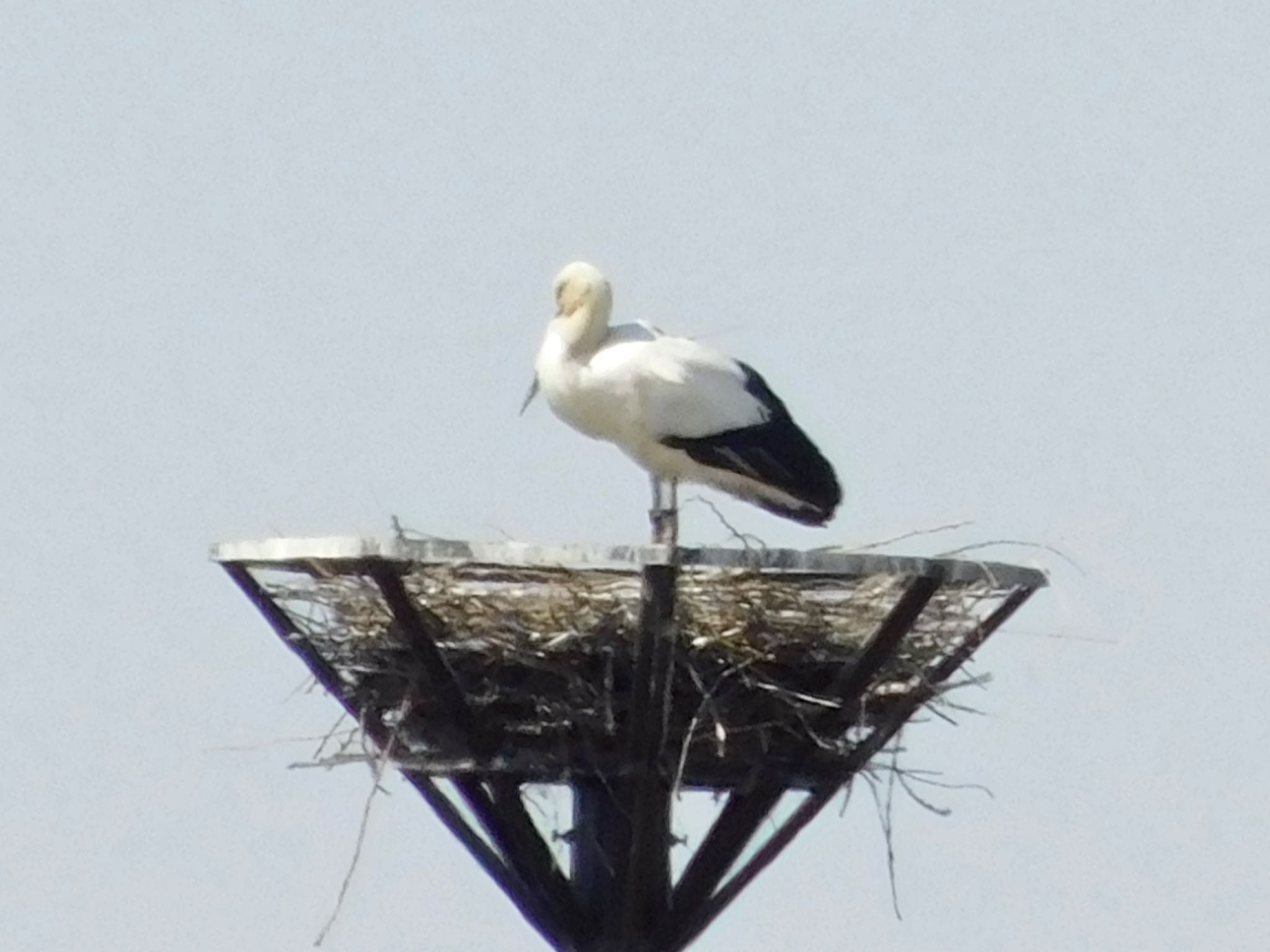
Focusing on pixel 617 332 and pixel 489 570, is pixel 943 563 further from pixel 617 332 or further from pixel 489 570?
pixel 617 332

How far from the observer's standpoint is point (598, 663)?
8.35 metres

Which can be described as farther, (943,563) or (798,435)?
(798,435)

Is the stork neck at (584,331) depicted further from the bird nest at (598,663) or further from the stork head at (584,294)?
the bird nest at (598,663)

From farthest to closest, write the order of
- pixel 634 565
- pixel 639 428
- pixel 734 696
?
pixel 639 428, pixel 734 696, pixel 634 565

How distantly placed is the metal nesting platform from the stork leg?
3.68 ft

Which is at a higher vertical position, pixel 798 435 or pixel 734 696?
pixel 798 435

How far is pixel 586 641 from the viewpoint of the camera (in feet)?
27.3

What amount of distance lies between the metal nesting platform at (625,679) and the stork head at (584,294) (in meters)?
1.48

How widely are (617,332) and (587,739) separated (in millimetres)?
1854

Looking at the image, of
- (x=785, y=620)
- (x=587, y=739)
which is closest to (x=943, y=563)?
(x=785, y=620)

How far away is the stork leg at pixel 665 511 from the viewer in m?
9.68

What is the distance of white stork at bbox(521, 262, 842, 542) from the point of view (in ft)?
30.9

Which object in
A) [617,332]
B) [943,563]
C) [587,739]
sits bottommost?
[587,739]

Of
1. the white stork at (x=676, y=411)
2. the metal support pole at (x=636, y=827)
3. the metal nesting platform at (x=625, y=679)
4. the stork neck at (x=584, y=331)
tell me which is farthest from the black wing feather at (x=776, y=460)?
the metal support pole at (x=636, y=827)
